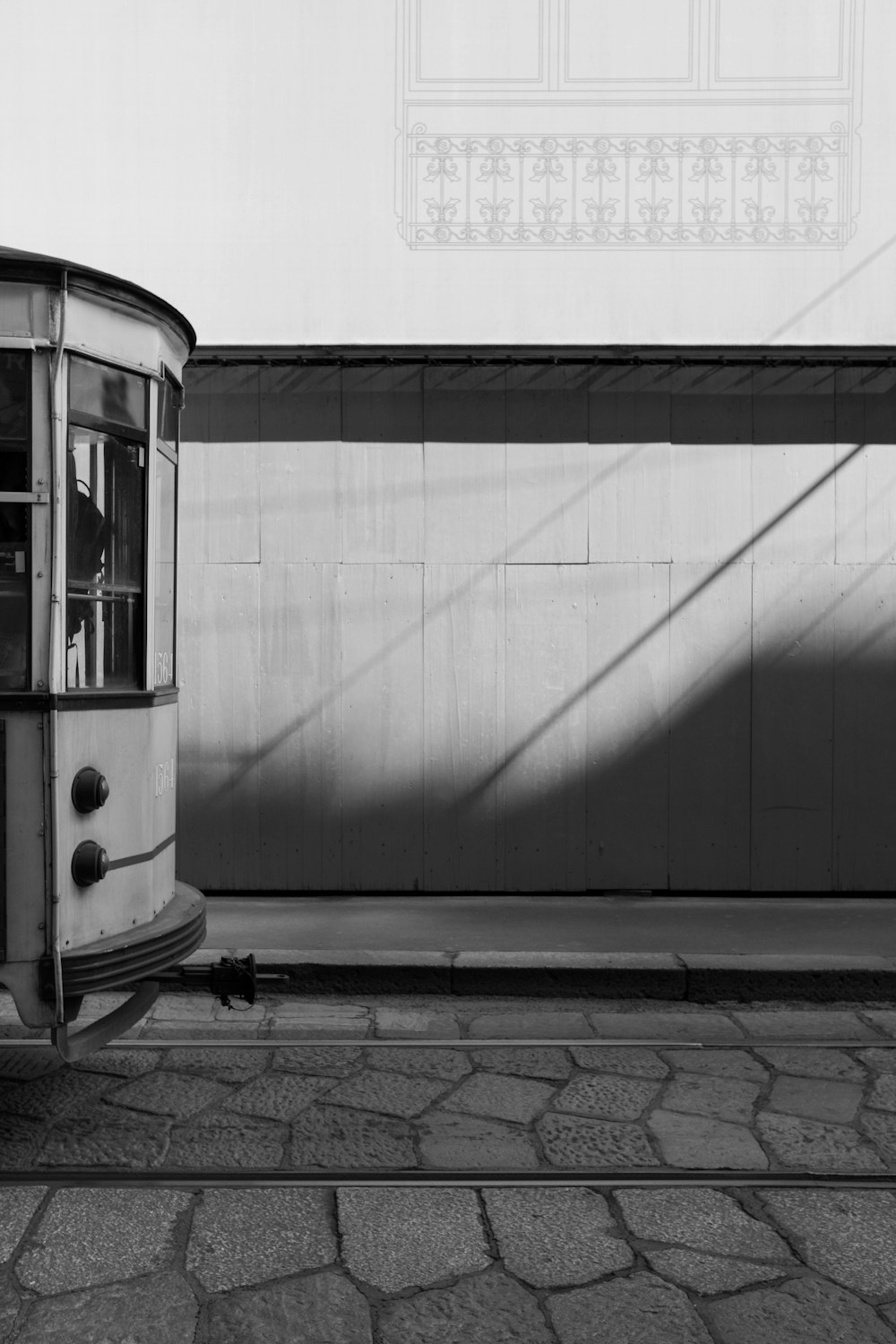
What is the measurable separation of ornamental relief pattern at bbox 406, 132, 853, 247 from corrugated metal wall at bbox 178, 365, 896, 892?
1.00 metres

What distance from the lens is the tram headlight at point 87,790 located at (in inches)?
152

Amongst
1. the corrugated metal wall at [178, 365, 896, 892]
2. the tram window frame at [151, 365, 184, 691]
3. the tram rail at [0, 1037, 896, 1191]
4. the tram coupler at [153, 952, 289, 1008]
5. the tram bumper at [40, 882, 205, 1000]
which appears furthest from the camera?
the corrugated metal wall at [178, 365, 896, 892]

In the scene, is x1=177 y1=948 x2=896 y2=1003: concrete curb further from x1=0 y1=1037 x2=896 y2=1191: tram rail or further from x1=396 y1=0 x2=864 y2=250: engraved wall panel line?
x1=396 y1=0 x2=864 y2=250: engraved wall panel line

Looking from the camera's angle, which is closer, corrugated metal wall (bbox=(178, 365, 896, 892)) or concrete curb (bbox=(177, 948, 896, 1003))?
concrete curb (bbox=(177, 948, 896, 1003))

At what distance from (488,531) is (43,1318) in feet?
18.3

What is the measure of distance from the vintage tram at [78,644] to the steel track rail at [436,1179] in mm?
394

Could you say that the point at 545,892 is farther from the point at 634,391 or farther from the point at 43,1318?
the point at 43,1318

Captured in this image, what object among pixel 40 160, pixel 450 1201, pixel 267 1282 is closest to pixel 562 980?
pixel 450 1201

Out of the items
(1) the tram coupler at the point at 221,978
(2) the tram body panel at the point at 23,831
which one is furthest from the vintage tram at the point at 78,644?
(1) the tram coupler at the point at 221,978

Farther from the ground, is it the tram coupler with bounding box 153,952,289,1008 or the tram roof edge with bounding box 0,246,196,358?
the tram roof edge with bounding box 0,246,196,358

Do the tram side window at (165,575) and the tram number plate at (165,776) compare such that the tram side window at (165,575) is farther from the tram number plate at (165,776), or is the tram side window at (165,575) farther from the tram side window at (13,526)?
the tram side window at (13,526)

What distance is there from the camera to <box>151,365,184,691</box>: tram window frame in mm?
4297

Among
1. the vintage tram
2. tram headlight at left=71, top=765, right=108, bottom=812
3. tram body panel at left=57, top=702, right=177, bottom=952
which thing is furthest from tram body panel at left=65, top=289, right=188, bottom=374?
tram headlight at left=71, top=765, right=108, bottom=812

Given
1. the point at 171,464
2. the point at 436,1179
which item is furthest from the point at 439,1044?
the point at 171,464
